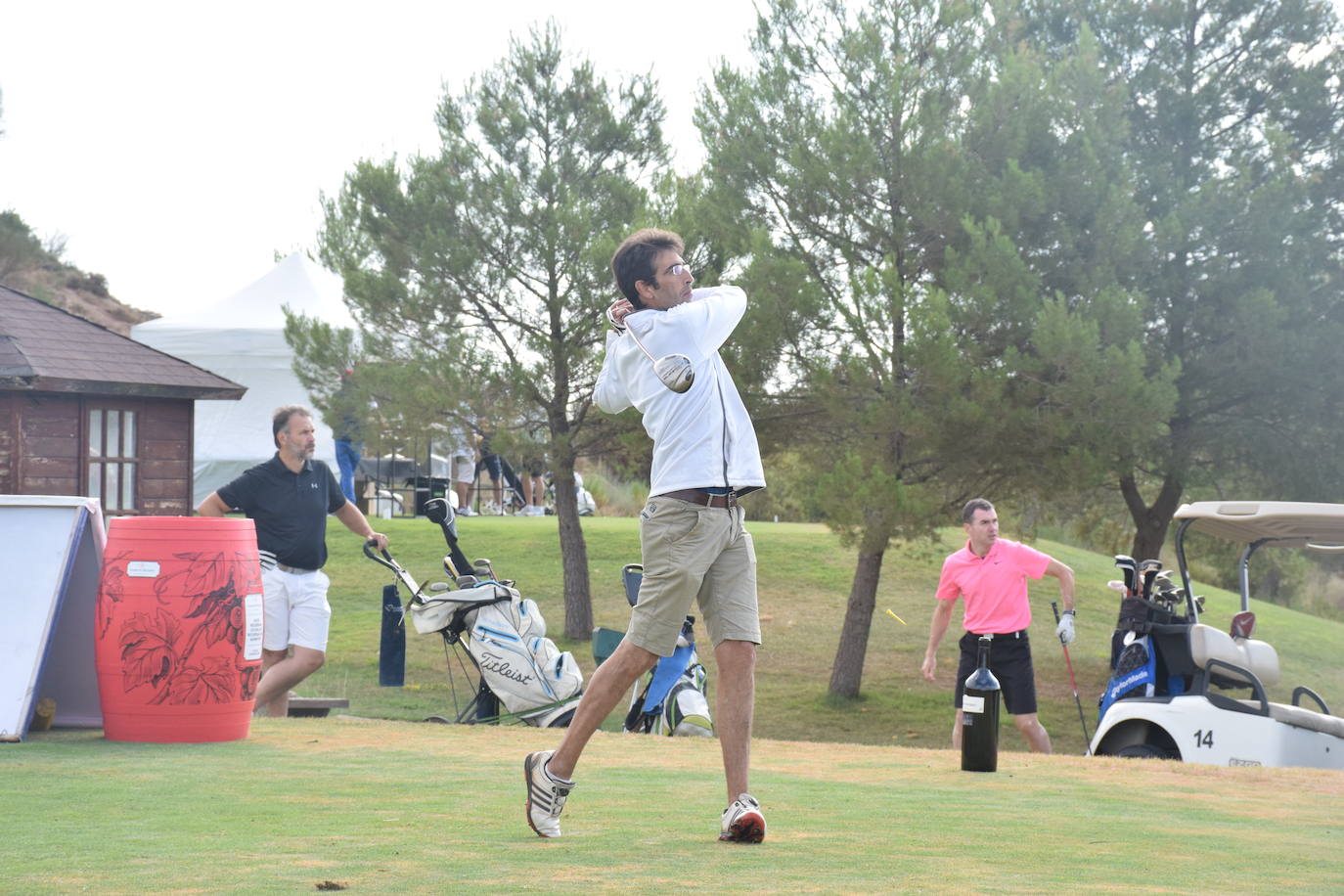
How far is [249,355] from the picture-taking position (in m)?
28.7

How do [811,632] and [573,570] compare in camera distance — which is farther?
[811,632]

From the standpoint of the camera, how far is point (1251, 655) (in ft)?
34.4

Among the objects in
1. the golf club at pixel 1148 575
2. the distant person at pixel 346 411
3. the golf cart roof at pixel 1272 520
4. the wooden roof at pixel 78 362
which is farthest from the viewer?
the distant person at pixel 346 411

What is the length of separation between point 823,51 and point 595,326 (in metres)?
4.51

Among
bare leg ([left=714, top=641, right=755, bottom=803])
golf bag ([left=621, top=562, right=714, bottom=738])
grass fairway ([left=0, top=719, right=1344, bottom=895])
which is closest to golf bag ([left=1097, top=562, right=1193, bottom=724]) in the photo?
grass fairway ([left=0, top=719, right=1344, bottom=895])

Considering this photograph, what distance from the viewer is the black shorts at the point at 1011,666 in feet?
35.0

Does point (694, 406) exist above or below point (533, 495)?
below

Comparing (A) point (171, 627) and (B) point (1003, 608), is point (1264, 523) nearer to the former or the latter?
(B) point (1003, 608)

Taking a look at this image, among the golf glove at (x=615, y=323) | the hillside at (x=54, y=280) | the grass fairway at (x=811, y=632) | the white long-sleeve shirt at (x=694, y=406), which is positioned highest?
the hillside at (x=54, y=280)

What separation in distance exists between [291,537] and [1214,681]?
6145 millimetres

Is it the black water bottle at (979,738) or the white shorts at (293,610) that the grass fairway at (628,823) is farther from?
the white shorts at (293,610)

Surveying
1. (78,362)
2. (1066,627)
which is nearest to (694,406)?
(1066,627)

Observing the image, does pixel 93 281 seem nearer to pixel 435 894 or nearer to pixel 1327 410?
pixel 1327 410

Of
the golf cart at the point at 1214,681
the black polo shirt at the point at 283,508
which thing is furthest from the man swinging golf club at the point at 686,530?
the golf cart at the point at 1214,681
